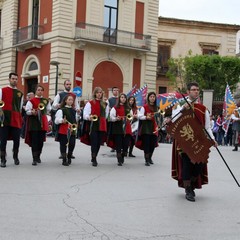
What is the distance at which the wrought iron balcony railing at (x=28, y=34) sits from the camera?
31656 millimetres

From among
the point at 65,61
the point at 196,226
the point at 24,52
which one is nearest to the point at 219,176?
the point at 196,226

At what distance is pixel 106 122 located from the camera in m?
11.8

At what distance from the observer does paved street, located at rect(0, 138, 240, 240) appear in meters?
5.62

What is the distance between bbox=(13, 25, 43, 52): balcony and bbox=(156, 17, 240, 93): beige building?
15050 millimetres

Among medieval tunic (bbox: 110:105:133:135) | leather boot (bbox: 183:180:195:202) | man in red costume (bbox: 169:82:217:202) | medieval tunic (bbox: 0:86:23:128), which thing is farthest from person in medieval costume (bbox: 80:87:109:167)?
leather boot (bbox: 183:180:195:202)

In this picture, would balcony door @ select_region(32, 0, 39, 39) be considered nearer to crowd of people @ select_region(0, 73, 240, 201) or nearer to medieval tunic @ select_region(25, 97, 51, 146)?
crowd of people @ select_region(0, 73, 240, 201)

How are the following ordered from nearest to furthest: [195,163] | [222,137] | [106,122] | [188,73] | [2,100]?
[195,163], [2,100], [106,122], [222,137], [188,73]

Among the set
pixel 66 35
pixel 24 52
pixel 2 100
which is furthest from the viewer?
pixel 24 52

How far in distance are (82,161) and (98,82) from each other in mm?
20160

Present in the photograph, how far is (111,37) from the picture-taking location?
1256 inches

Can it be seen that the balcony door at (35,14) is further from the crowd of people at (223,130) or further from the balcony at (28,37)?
the crowd of people at (223,130)

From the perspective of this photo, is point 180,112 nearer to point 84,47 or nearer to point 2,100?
point 2,100

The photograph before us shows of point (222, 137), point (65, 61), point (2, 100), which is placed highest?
point (65, 61)

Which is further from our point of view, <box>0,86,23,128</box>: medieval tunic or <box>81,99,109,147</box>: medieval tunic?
<box>81,99,109,147</box>: medieval tunic
